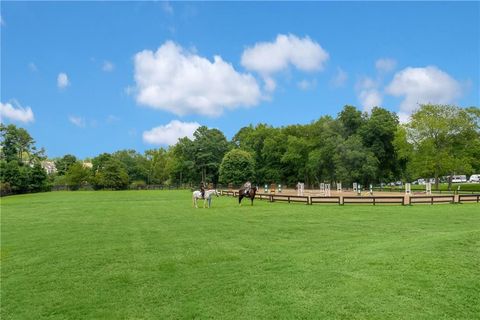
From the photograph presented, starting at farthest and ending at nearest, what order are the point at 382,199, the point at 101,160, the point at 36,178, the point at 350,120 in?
1. the point at 101,160
2. the point at 36,178
3. the point at 350,120
4. the point at 382,199

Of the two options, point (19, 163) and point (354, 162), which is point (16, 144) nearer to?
point (19, 163)

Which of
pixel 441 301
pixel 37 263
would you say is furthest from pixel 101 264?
pixel 441 301

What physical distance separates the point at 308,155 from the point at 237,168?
14.4 meters

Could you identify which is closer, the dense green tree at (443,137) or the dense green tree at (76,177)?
the dense green tree at (443,137)

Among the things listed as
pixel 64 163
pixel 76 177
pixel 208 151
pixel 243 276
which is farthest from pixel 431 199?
pixel 64 163

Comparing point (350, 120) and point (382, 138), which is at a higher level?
point (350, 120)

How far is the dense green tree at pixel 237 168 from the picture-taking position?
254 feet

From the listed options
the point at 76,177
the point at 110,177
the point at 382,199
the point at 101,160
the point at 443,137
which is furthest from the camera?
the point at 101,160

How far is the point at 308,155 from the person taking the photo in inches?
2862

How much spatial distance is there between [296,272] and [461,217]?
1455 cm

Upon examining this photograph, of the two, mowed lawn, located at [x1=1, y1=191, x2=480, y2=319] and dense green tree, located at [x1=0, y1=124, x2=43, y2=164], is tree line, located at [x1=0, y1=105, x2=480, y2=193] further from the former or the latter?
mowed lawn, located at [x1=1, y1=191, x2=480, y2=319]

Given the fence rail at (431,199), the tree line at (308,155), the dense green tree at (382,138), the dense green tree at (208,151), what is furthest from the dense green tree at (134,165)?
the fence rail at (431,199)

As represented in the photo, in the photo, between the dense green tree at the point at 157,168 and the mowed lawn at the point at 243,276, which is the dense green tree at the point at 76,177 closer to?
the dense green tree at the point at 157,168

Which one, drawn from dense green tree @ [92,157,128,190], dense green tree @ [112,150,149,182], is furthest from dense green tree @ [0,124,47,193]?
dense green tree @ [112,150,149,182]
